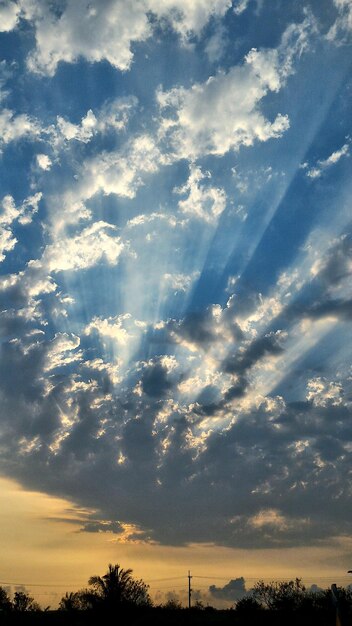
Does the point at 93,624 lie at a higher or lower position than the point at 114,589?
lower

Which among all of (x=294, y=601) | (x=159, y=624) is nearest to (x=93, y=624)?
(x=159, y=624)

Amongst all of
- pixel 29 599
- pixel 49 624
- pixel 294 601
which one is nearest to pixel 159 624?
pixel 49 624

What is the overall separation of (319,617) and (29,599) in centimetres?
6964

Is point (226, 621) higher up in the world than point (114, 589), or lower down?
lower down

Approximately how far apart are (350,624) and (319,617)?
13.3 meters

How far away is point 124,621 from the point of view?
5534 centimetres

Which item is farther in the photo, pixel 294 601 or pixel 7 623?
pixel 294 601

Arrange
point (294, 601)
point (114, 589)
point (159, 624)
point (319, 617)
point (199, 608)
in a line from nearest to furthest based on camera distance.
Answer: point (114, 589), point (159, 624), point (319, 617), point (294, 601), point (199, 608)

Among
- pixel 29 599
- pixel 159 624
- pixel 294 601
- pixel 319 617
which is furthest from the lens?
pixel 29 599

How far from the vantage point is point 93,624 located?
55.9m

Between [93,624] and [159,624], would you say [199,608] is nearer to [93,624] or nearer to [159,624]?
[159,624]

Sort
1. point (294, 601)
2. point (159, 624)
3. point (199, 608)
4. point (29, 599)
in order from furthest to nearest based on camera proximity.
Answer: point (199, 608) → point (29, 599) → point (294, 601) → point (159, 624)

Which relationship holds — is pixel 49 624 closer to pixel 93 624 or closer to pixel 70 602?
pixel 70 602

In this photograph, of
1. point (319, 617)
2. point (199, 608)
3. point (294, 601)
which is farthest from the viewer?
point (199, 608)
